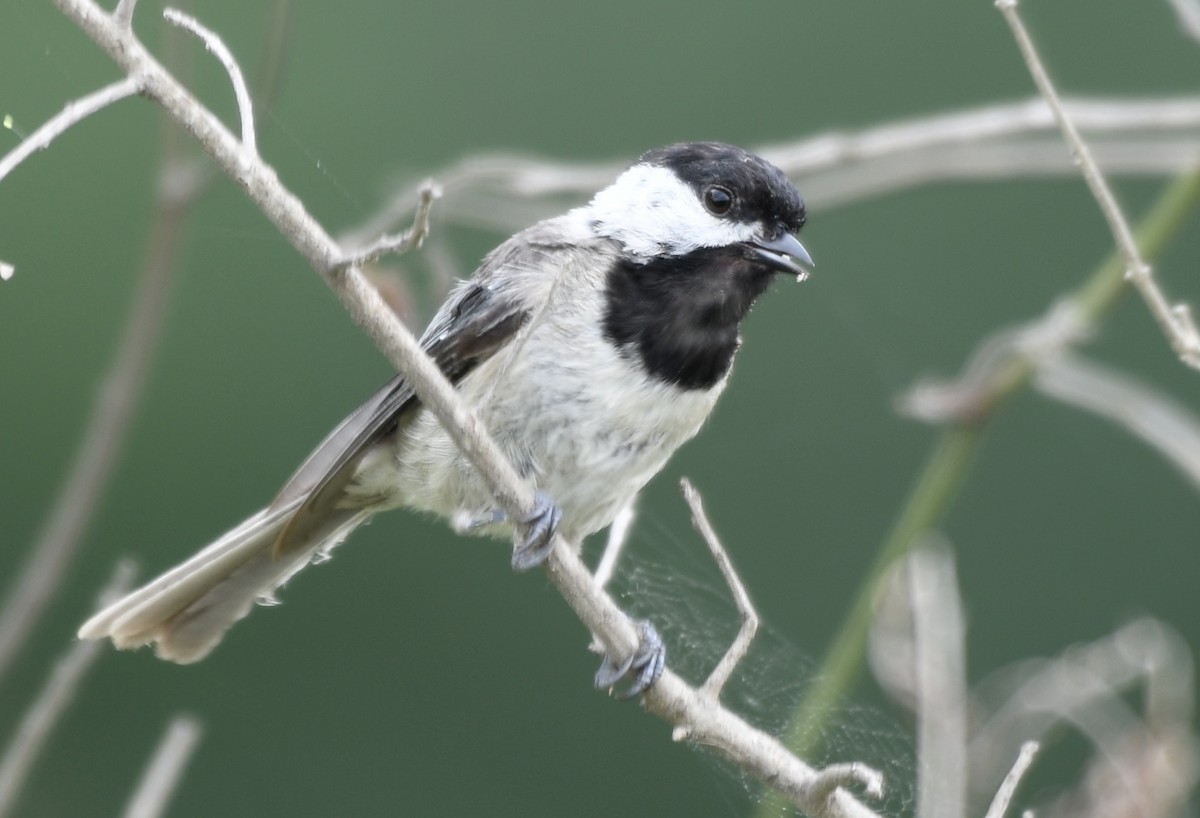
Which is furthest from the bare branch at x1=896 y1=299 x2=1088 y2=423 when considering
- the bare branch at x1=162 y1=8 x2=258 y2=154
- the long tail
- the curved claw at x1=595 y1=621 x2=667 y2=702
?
the bare branch at x1=162 y1=8 x2=258 y2=154

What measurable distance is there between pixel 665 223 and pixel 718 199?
0.33ft

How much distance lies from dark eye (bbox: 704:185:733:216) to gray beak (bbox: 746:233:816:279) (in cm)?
7

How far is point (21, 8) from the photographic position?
2.40 m

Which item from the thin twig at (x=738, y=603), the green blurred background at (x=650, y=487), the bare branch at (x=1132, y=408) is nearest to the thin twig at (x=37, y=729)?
the thin twig at (x=738, y=603)

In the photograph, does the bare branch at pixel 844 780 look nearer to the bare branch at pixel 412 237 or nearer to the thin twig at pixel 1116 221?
the thin twig at pixel 1116 221

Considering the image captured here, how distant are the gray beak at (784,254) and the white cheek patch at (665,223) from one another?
2 cm

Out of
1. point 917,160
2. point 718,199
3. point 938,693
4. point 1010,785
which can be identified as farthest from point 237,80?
point 917,160

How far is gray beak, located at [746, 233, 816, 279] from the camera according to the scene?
105 inches

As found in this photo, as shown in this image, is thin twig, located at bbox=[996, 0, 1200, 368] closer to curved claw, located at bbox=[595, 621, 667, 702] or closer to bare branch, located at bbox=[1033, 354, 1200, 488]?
bare branch, located at bbox=[1033, 354, 1200, 488]

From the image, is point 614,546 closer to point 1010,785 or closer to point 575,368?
point 575,368

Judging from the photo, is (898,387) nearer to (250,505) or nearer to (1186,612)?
(1186,612)

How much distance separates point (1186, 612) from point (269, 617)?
278 cm

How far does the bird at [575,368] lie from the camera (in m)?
2.56

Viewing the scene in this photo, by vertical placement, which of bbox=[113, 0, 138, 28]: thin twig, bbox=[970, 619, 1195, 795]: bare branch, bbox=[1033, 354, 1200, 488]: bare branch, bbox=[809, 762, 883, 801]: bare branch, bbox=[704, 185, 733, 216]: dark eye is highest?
bbox=[113, 0, 138, 28]: thin twig
